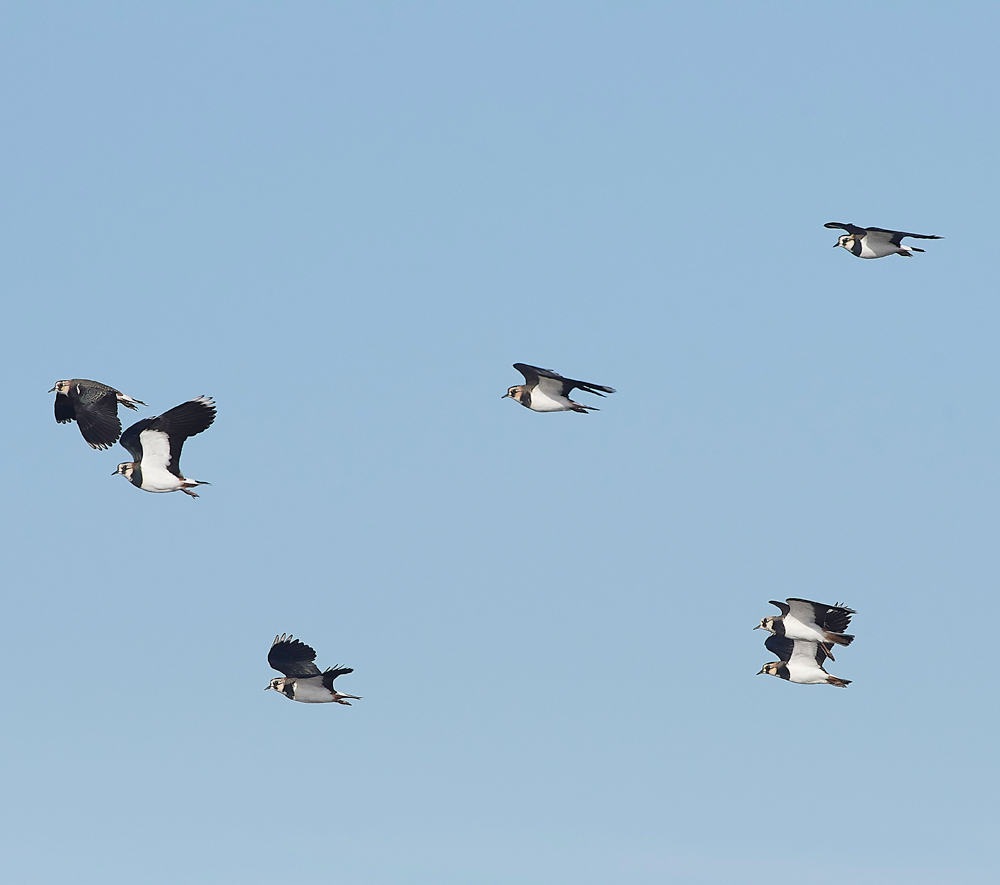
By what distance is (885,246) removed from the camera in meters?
57.5

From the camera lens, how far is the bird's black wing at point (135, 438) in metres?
47.0

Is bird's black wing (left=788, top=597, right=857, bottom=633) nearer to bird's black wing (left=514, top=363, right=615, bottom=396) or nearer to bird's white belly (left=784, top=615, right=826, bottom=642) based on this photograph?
bird's white belly (left=784, top=615, right=826, bottom=642)

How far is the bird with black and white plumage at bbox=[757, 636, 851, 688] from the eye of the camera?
167ft

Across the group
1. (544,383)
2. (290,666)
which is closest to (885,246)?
(544,383)

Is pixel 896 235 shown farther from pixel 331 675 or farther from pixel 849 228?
pixel 331 675

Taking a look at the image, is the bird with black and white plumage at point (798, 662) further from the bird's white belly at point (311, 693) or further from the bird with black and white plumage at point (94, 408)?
the bird with black and white plumage at point (94, 408)

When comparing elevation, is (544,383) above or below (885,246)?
below

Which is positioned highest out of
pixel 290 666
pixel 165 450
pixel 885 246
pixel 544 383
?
pixel 885 246

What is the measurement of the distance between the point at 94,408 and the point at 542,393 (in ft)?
45.9

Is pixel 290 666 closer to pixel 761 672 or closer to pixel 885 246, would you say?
pixel 761 672

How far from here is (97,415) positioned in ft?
158

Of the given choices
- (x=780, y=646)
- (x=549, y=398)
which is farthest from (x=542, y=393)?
(x=780, y=646)

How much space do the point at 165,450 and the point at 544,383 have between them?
12173mm

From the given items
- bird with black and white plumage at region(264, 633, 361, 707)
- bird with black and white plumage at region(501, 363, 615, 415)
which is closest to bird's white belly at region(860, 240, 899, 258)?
bird with black and white plumage at region(501, 363, 615, 415)
